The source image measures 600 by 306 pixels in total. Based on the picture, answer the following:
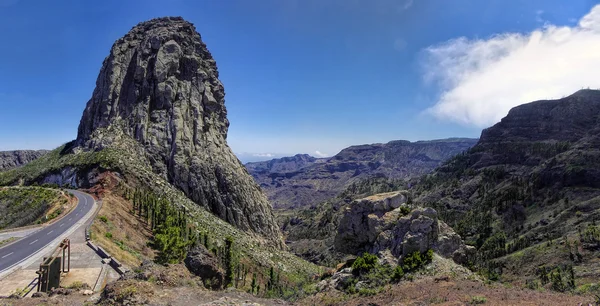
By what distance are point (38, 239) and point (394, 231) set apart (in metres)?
49.2

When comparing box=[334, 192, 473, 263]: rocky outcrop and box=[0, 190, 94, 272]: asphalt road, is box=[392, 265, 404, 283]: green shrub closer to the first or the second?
box=[334, 192, 473, 263]: rocky outcrop

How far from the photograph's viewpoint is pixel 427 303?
82.2 ft

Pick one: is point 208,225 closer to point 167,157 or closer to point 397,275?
point 167,157

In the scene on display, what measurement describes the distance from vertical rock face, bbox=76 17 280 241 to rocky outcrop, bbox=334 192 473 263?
70599 mm

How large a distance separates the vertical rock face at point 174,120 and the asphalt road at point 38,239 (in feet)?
144

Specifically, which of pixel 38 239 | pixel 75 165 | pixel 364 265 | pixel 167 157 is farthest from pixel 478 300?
pixel 167 157

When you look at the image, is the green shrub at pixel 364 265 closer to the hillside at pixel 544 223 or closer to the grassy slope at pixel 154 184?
the grassy slope at pixel 154 184

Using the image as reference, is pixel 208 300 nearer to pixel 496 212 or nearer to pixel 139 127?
pixel 139 127

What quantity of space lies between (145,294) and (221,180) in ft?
311

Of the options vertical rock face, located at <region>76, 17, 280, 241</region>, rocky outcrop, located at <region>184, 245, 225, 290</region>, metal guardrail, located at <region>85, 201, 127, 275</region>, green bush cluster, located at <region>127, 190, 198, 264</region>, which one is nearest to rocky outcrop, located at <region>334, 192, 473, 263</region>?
rocky outcrop, located at <region>184, 245, 225, 290</region>

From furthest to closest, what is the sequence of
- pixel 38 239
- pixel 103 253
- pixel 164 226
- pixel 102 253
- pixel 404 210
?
pixel 164 226 → pixel 38 239 → pixel 404 210 → pixel 102 253 → pixel 103 253

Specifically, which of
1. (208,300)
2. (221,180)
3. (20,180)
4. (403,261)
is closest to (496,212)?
(221,180)

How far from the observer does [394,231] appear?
42.3m

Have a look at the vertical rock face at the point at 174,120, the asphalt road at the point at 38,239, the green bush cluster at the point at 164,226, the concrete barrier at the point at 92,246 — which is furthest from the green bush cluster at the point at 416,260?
the vertical rock face at the point at 174,120
